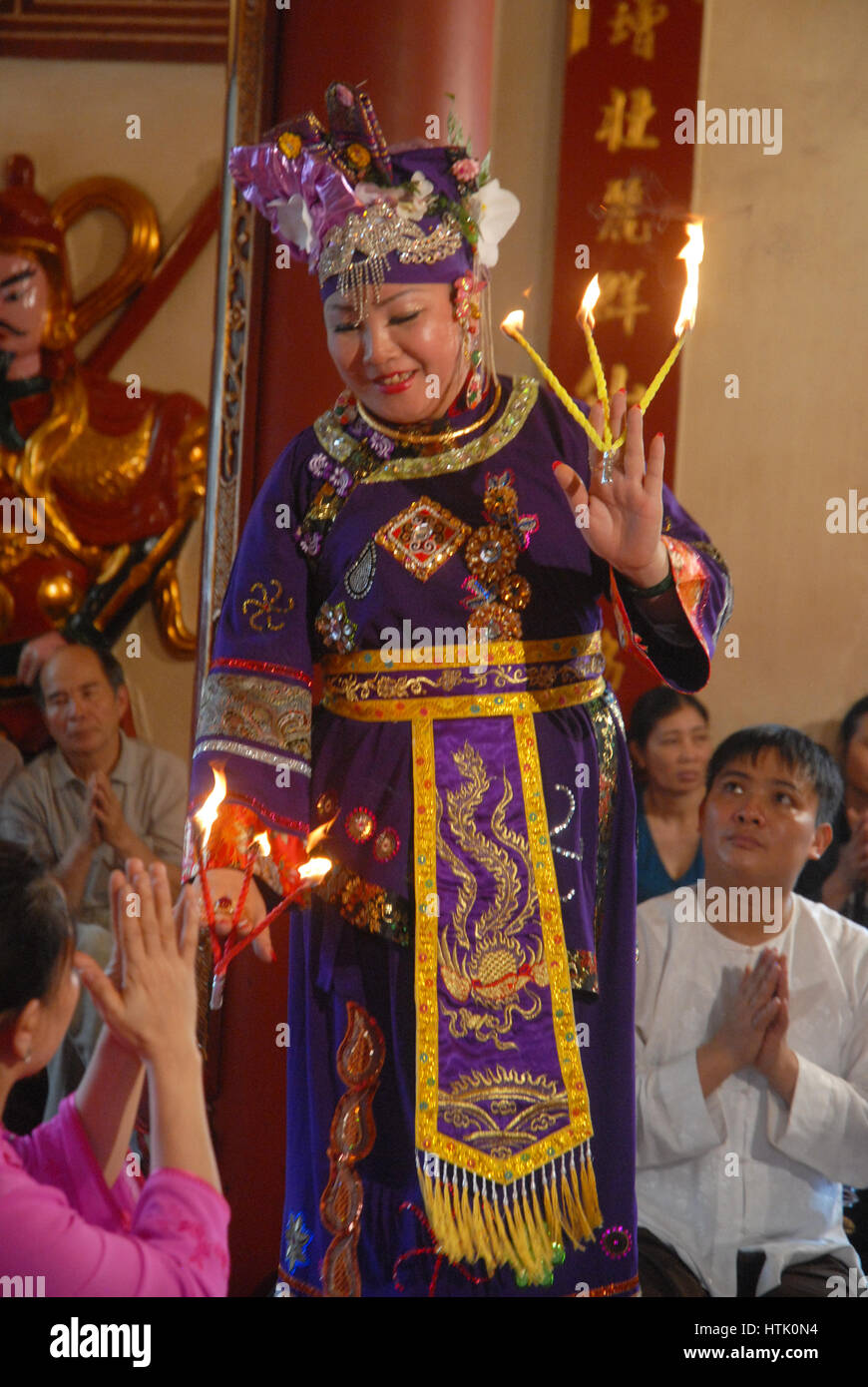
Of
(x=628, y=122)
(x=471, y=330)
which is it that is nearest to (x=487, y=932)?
(x=471, y=330)

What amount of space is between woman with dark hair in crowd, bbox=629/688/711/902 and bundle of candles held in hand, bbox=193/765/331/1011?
1278 millimetres

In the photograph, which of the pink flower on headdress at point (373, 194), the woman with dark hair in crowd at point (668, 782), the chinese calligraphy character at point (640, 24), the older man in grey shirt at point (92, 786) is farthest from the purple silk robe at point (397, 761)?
the chinese calligraphy character at point (640, 24)

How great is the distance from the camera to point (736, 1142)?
2.17 metres

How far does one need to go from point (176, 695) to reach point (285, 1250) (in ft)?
3.76

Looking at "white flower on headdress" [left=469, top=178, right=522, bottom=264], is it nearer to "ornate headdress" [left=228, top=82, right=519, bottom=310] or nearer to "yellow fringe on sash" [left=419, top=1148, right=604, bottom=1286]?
"ornate headdress" [left=228, top=82, right=519, bottom=310]

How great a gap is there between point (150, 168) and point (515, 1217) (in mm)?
1836

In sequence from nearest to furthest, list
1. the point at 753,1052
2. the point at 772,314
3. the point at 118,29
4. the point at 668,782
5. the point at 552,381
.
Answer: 1. the point at 552,381
2. the point at 753,1052
3. the point at 118,29
4. the point at 668,782
5. the point at 772,314

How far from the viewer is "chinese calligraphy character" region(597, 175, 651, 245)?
2.78 meters

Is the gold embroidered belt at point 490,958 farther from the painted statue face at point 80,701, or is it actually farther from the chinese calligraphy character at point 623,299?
the chinese calligraphy character at point 623,299

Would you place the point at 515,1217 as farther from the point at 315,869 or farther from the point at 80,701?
the point at 80,701

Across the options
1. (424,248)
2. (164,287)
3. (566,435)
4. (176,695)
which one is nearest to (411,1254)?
(566,435)

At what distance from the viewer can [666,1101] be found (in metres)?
2.14

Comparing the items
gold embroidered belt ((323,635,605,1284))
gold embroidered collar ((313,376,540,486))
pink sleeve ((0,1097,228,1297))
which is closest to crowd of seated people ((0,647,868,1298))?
pink sleeve ((0,1097,228,1297))

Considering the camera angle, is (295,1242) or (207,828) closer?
(207,828)
